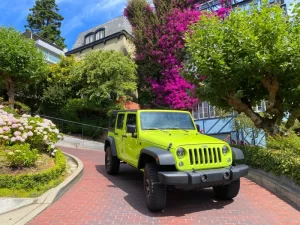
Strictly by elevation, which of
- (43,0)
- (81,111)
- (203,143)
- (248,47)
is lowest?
(203,143)

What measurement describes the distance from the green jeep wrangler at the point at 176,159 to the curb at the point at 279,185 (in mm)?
1180

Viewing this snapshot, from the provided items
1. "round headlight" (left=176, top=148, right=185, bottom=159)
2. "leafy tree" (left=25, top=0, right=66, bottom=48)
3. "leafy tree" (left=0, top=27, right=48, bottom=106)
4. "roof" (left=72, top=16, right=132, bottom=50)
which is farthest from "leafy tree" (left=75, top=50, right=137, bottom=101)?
"leafy tree" (left=25, top=0, right=66, bottom=48)

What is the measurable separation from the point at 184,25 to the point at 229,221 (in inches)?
648

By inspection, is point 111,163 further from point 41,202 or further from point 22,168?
point 41,202

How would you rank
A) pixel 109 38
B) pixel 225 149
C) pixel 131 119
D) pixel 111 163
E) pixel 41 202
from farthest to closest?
pixel 109 38
pixel 111 163
pixel 131 119
pixel 41 202
pixel 225 149

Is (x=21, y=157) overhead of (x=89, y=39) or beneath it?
beneath

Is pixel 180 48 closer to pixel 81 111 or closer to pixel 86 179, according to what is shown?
pixel 81 111

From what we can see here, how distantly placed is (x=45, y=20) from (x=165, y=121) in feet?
160

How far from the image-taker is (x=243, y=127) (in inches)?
522

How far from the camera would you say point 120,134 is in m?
7.50

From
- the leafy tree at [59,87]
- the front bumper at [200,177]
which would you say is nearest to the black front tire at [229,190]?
the front bumper at [200,177]

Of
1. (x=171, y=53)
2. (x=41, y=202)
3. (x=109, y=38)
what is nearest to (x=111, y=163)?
(x=41, y=202)

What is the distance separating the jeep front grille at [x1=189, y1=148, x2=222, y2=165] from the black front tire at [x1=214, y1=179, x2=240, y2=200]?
0.86m

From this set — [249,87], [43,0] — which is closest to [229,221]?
[249,87]
